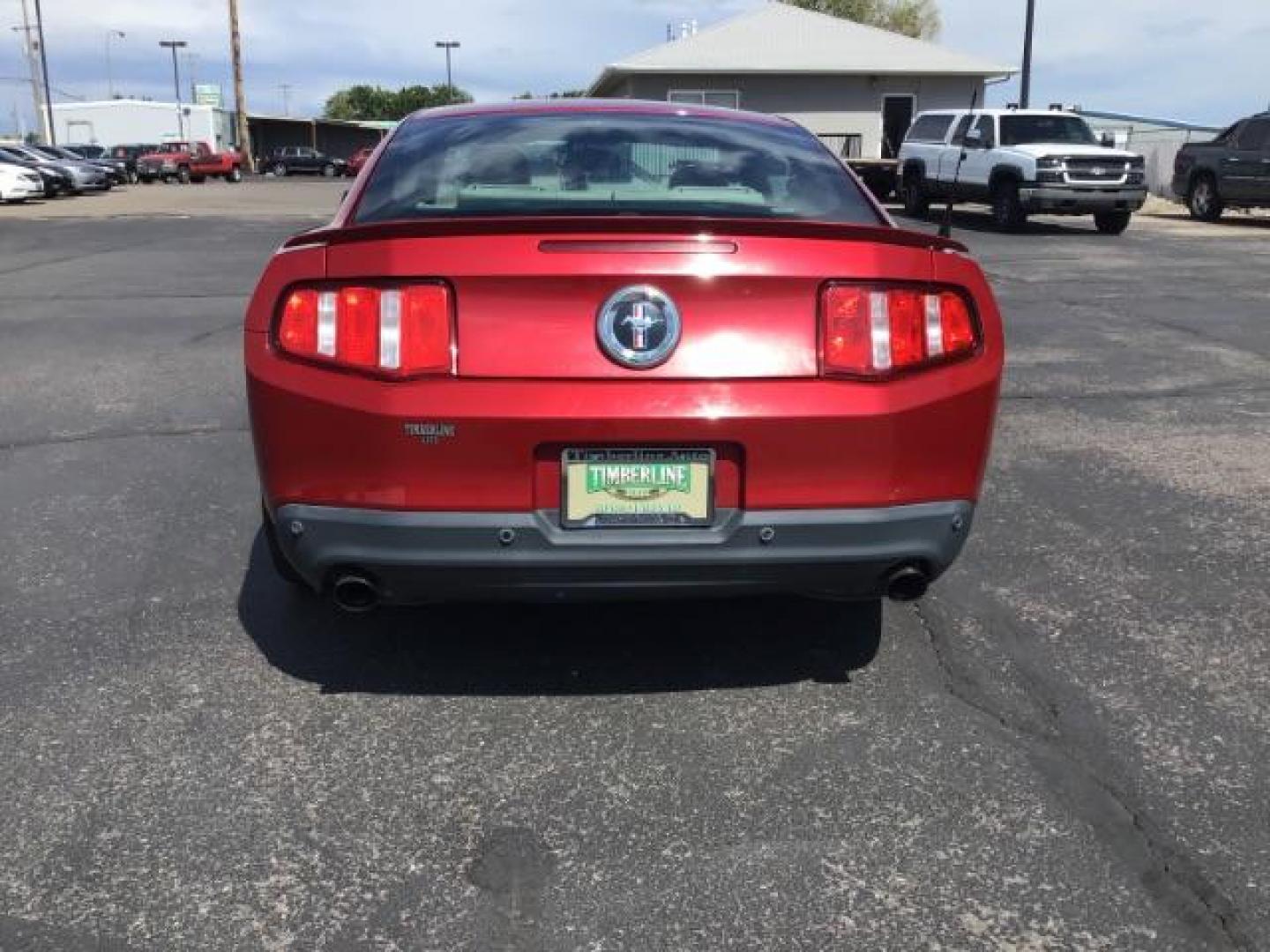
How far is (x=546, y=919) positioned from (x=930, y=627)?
1.87m

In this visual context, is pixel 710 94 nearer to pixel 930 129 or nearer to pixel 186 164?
pixel 930 129

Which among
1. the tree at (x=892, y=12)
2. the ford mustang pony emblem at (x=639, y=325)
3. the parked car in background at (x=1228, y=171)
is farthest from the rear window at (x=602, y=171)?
the tree at (x=892, y=12)

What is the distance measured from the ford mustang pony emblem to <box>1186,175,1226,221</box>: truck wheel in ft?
72.3

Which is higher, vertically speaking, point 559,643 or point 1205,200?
point 1205,200

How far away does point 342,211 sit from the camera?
3.53 meters

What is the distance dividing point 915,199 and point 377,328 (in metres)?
21.6

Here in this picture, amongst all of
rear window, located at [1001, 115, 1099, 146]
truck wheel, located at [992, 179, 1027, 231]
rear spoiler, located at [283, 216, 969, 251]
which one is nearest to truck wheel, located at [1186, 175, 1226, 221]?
rear window, located at [1001, 115, 1099, 146]

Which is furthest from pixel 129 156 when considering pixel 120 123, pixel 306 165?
pixel 120 123

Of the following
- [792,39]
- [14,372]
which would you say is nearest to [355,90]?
[792,39]

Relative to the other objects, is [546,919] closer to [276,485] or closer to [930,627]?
[276,485]

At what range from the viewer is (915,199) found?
2295 cm

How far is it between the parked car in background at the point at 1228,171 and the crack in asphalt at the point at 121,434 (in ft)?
63.8

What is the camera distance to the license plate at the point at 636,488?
110 inches

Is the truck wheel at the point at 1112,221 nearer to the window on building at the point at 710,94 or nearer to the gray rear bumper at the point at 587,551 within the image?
the window on building at the point at 710,94
